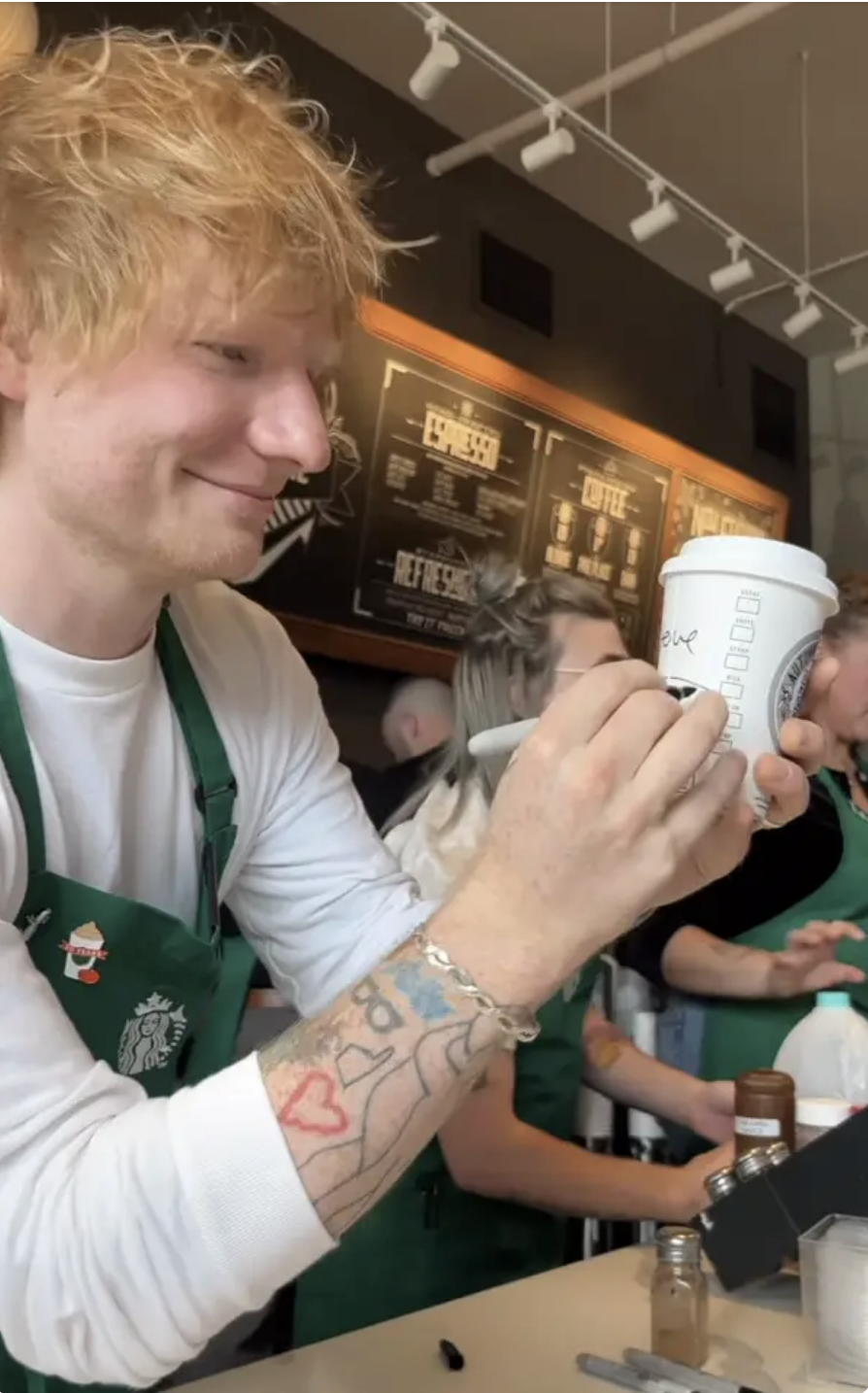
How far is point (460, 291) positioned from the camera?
10.5ft

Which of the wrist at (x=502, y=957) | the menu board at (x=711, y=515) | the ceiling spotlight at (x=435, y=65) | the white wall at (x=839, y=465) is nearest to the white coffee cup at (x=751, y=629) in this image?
the wrist at (x=502, y=957)

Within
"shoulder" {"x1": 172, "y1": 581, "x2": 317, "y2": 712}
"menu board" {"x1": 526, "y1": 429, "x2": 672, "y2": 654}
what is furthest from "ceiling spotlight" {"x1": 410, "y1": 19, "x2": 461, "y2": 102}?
"shoulder" {"x1": 172, "y1": 581, "x2": 317, "y2": 712}

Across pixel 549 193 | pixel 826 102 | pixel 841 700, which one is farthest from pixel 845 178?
pixel 841 700

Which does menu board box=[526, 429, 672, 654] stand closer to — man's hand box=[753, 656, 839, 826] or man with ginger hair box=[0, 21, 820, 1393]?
man with ginger hair box=[0, 21, 820, 1393]

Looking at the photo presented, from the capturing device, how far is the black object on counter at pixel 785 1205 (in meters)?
1.05

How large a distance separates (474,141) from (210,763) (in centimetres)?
247

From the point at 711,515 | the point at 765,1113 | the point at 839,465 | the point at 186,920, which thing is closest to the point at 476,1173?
the point at 765,1113

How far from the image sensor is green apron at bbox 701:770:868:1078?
76.2 inches

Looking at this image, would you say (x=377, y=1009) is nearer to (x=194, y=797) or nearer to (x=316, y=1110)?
(x=316, y=1110)

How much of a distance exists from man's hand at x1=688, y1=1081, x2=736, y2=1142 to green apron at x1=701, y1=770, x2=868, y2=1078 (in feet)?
1.02

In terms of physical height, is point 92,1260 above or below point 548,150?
below

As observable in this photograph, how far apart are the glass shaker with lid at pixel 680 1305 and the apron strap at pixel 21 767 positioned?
616 mm

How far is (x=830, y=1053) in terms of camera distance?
1.54 meters

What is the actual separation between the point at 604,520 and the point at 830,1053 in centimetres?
215
